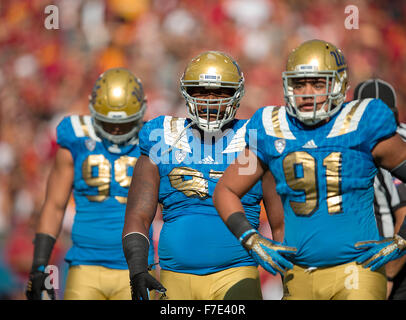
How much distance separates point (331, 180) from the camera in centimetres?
261

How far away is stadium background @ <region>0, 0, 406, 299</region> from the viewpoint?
273 inches

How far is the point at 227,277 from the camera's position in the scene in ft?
9.48

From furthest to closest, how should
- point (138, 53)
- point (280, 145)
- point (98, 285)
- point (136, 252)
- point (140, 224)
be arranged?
point (138, 53)
point (98, 285)
point (140, 224)
point (136, 252)
point (280, 145)

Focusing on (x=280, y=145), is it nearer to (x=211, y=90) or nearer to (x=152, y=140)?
(x=211, y=90)

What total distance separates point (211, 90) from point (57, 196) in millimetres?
1377

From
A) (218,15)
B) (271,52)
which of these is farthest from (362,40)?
(218,15)

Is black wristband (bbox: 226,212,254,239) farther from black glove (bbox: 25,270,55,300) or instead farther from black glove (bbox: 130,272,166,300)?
black glove (bbox: 25,270,55,300)

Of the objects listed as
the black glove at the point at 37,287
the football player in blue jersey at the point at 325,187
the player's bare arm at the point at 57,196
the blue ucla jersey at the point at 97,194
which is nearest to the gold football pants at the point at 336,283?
the football player in blue jersey at the point at 325,187

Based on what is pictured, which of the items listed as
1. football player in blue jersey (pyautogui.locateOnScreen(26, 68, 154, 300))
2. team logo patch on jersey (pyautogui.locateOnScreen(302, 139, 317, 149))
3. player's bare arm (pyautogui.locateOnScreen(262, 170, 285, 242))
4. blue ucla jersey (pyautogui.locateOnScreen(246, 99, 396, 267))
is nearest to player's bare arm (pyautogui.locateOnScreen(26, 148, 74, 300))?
football player in blue jersey (pyautogui.locateOnScreen(26, 68, 154, 300))

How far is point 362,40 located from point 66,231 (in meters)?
3.62

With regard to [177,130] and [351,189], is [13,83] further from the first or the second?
[351,189]

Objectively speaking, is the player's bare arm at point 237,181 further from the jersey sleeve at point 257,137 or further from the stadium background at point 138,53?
the stadium background at point 138,53

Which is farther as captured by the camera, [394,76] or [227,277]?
[394,76]

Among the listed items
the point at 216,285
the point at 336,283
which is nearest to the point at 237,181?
the point at 216,285
